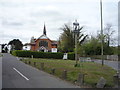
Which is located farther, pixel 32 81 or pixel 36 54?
pixel 36 54

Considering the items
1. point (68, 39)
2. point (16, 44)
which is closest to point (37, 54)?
point (68, 39)

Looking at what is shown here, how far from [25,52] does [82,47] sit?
750 inches

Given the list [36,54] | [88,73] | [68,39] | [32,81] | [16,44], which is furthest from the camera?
[16,44]

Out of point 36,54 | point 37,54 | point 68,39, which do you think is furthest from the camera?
point 68,39

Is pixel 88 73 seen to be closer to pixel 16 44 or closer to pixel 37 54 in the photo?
pixel 37 54

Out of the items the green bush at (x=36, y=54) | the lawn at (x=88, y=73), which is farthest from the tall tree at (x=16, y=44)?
the lawn at (x=88, y=73)

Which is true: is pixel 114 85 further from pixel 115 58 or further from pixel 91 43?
pixel 91 43

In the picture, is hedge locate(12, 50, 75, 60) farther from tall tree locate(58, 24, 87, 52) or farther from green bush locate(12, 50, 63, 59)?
tall tree locate(58, 24, 87, 52)

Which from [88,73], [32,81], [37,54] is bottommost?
[32,81]

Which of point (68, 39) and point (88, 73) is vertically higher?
point (68, 39)

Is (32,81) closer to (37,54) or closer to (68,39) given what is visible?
(37,54)

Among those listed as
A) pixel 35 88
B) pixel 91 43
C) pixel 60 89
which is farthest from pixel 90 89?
pixel 91 43

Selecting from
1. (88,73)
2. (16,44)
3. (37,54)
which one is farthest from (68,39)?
(88,73)

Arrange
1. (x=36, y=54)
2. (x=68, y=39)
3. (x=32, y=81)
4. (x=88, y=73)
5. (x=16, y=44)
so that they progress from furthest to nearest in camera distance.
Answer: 1. (x=16, y=44)
2. (x=68, y=39)
3. (x=36, y=54)
4. (x=88, y=73)
5. (x=32, y=81)
